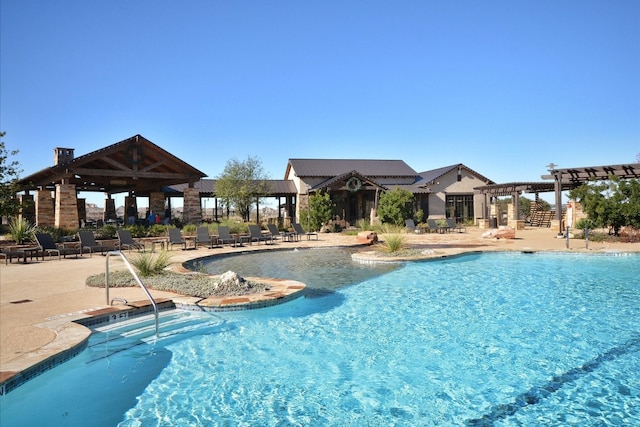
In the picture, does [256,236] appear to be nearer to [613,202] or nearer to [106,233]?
[106,233]

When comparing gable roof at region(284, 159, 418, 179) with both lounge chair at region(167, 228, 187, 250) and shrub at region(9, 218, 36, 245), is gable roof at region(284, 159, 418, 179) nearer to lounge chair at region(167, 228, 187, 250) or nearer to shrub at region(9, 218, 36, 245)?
lounge chair at region(167, 228, 187, 250)

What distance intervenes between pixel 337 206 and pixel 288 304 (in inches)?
866

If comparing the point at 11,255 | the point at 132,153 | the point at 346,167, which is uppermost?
the point at 346,167

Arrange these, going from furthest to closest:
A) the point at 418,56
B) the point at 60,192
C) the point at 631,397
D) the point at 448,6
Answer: the point at 60,192 → the point at 418,56 → the point at 448,6 → the point at 631,397

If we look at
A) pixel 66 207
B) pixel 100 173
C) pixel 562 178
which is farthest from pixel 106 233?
pixel 562 178

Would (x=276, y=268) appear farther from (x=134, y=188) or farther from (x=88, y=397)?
(x=134, y=188)

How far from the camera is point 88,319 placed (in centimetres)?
546

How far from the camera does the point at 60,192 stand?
16.9m

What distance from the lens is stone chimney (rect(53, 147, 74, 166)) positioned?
18781mm

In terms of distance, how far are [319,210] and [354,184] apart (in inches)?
137

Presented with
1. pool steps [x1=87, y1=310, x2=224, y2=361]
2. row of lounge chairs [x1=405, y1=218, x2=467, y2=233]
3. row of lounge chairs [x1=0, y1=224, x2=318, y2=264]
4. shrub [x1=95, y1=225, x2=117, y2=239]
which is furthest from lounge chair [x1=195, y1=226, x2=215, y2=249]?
row of lounge chairs [x1=405, y1=218, x2=467, y2=233]

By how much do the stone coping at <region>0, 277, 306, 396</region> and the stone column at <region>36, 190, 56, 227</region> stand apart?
47.6 ft

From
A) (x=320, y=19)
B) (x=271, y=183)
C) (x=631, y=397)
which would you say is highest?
(x=320, y=19)

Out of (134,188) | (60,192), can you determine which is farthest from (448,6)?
(134,188)
